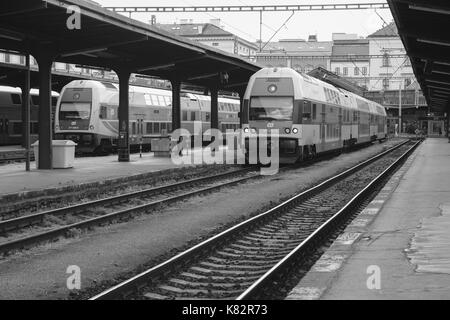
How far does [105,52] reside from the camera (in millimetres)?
21766

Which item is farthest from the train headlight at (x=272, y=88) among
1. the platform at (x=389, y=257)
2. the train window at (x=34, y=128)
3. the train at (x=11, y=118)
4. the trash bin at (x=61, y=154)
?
the train window at (x=34, y=128)

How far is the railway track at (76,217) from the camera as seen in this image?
30.1 feet

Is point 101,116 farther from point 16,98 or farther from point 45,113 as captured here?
point 45,113

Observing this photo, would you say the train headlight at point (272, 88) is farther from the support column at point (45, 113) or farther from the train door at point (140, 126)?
the train door at point (140, 126)

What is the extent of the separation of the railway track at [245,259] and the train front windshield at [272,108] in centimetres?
807

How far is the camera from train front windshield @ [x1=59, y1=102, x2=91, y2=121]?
93.8 ft

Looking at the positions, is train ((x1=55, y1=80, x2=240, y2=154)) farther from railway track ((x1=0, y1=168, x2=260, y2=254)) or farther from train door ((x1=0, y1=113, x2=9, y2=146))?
railway track ((x1=0, y1=168, x2=260, y2=254))

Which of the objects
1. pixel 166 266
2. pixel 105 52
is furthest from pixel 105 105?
pixel 166 266

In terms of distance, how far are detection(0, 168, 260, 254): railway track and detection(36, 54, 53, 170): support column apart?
→ 544 cm

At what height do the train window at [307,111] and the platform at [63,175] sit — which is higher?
the train window at [307,111]

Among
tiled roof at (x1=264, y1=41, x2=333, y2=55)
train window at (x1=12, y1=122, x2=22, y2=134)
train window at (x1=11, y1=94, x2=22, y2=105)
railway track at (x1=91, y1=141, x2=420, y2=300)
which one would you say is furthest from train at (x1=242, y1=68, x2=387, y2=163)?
tiled roof at (x1=264, y1=41, x2=333, y2=55)

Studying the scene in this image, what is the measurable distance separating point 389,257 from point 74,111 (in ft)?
76.8

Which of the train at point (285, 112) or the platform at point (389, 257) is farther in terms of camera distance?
the train at point (285, 112)
